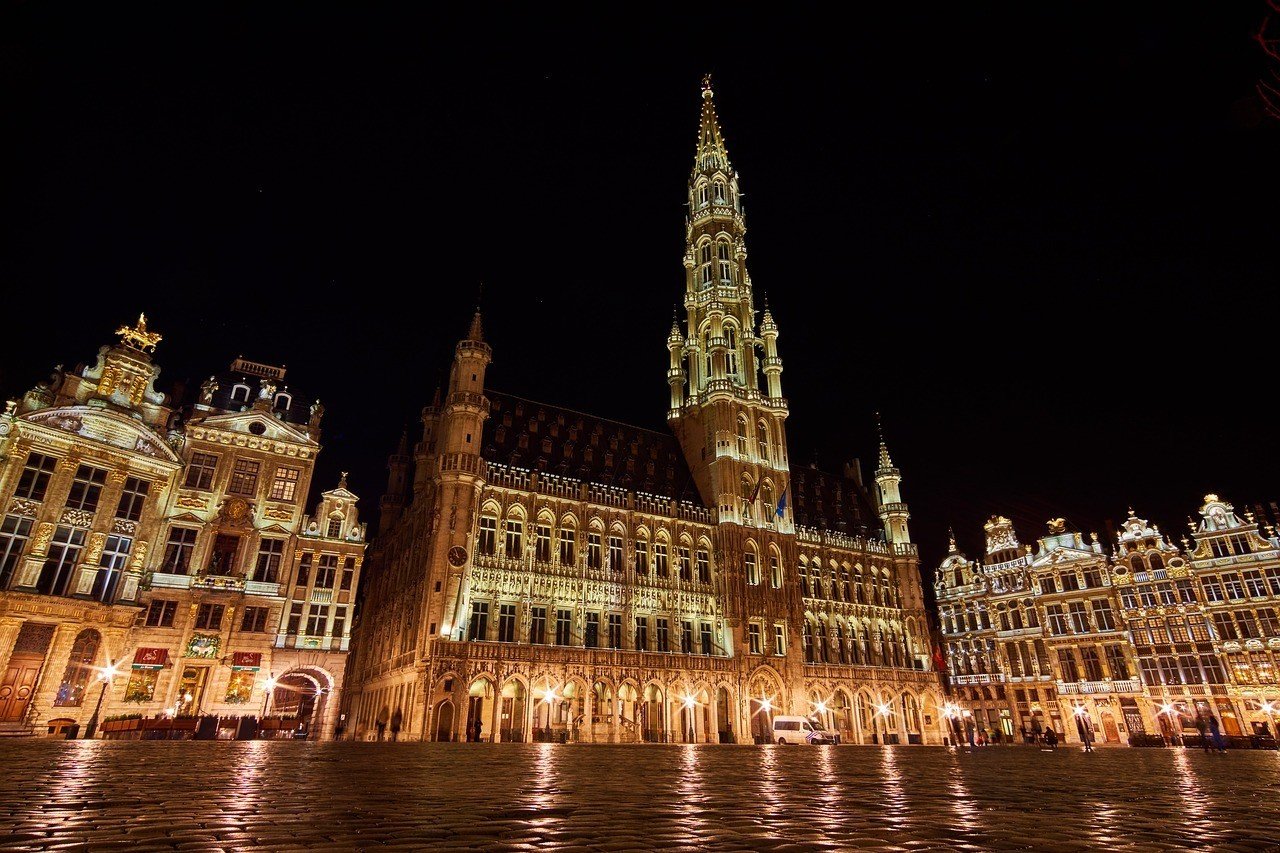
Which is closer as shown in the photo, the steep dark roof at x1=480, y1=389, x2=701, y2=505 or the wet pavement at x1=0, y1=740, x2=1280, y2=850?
the wet pavement at x1=0, y1=740, x2=1280, y2=850

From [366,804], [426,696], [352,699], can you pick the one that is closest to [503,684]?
[426,696]

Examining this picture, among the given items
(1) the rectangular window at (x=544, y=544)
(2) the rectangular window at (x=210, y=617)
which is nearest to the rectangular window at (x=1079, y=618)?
(1) the rectangular window at (x=544, y=544)

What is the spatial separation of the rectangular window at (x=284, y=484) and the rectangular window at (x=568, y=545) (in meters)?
15.7

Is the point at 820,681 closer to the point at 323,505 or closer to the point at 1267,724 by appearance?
the point at 1267,724

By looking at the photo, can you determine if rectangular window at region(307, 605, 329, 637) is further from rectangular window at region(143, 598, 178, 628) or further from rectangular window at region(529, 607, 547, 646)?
rectangular window at region(529, 607, 547, 646)

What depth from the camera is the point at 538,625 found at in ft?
132

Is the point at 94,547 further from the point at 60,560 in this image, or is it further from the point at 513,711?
the point at 513,711

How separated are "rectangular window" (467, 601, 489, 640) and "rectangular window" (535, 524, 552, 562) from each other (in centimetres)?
453

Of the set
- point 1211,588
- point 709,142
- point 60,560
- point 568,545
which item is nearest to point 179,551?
point 60,560

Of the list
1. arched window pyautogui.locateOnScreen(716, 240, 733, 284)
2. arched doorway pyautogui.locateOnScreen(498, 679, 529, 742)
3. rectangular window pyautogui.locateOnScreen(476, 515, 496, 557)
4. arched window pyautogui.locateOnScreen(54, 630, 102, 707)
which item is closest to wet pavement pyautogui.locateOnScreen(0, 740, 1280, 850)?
arched window pyautogui.locateOnScreen(54, 630, 102, 707)

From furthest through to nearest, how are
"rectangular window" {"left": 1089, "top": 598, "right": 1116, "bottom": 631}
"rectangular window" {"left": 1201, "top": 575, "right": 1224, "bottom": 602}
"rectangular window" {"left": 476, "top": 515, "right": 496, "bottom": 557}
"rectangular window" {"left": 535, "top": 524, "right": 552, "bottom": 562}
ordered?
"rectangular window" {"left": 1089, "top": 598, "right": 1116, "bottom": 631} → "rectangular window" {"left": 1201, "top": 575, "right": 1224, "bottom": 602} → "rectangular window" {"left": 535, "top": 524, "right": 552, "bottom": 562} → "rectangular window" {"left": 476, "top": 515, "right": 496, "bottom": 557}

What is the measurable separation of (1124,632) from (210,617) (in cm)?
6132

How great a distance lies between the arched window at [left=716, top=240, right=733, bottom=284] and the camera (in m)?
62.1

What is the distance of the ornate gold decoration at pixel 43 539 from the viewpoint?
31047mm
